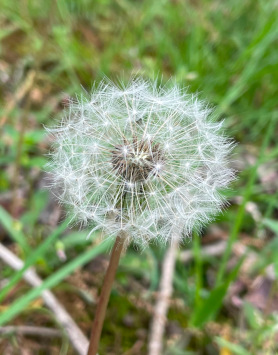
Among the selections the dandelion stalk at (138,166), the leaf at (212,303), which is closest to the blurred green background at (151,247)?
the leaf at (212,303)

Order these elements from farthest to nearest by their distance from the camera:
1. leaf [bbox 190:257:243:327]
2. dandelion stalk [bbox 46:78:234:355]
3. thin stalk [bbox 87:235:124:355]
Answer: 1. leaf [bbox 190:257:243:327]
2. dandelion stalk [bbox 46:78:234:355]
3. thin stalk [bbox 87:235:124:355]

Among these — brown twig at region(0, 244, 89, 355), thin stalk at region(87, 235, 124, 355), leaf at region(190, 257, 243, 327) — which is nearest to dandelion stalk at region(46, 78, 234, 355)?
thin stalk at region(87, 235, 124, 355)

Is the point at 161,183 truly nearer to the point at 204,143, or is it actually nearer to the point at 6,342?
the point at 204,143

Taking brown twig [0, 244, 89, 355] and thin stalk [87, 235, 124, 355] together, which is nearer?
thin stalk [87, 235, 124, 355]

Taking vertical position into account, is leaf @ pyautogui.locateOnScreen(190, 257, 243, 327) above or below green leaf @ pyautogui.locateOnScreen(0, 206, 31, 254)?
below

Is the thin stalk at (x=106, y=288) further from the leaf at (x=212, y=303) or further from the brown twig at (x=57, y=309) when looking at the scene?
the leaf at (x=212, y=303)

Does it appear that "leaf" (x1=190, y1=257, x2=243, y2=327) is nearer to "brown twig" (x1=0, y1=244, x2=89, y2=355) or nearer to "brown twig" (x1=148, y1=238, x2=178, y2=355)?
"brown twig" (x1=148, y1=238, x2=178, y2=355)

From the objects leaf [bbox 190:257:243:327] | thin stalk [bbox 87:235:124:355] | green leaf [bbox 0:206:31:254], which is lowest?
thin stalk [bbox 87:235:124:355]
